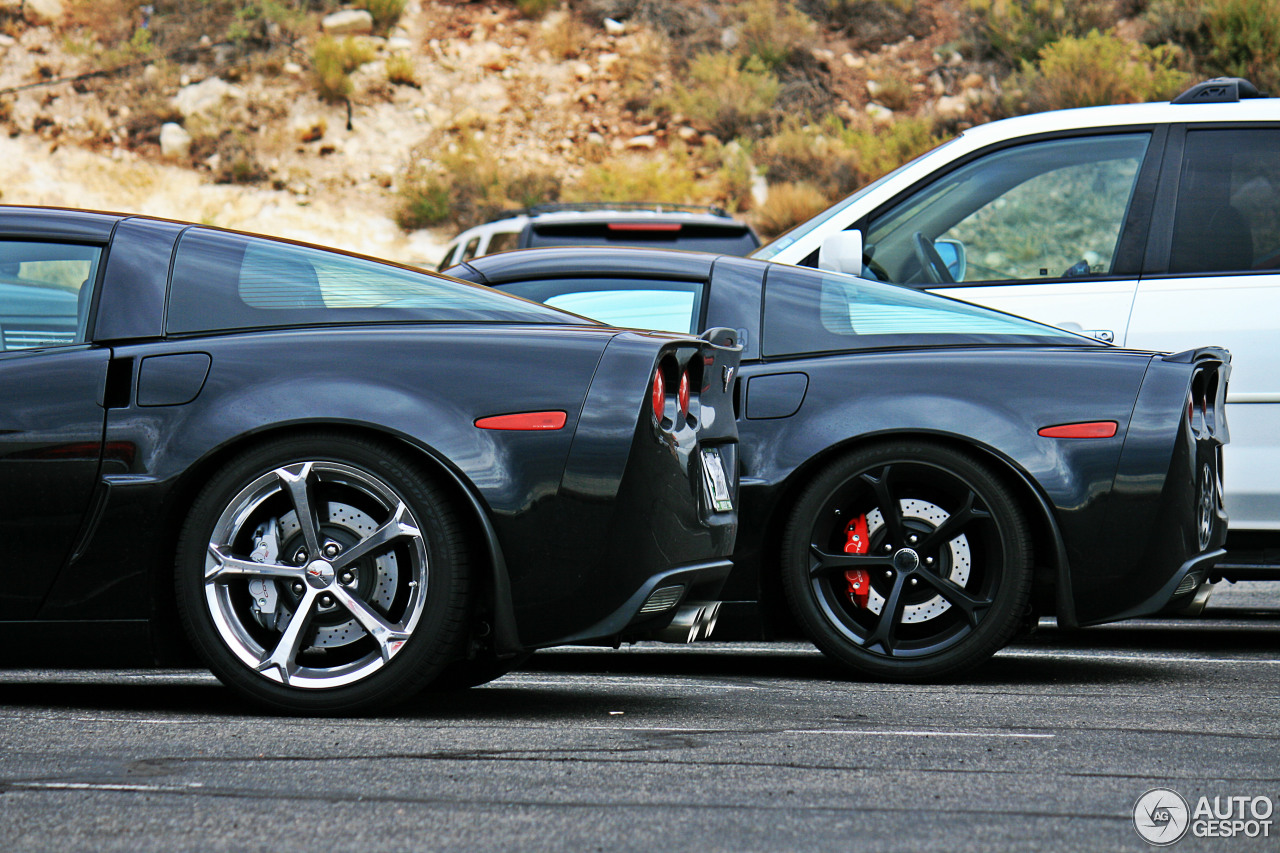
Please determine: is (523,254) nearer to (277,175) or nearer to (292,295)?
(292,295)

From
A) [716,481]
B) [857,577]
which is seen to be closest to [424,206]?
[857,577]

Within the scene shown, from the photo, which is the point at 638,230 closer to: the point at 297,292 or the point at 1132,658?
the point at 1132,658

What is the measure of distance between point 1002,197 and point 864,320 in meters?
1.82

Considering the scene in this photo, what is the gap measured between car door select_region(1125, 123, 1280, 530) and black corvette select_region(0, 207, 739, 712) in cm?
276

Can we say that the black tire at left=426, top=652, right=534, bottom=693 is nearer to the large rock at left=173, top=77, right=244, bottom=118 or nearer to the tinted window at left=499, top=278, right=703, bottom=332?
the tinted window at left=499, top=278, right=703, bottom=332

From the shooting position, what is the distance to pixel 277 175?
26.8 meters

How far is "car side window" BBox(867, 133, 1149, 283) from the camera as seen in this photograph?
6.75 meters

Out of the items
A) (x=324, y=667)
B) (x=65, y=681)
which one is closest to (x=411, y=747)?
(x=324, y=667)

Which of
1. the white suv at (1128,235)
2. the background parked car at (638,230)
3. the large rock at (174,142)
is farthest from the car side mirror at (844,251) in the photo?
the large rock at (174,142)

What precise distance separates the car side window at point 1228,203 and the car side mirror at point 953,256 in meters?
0.84

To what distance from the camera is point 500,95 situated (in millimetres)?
28969

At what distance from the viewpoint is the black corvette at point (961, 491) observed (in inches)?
197

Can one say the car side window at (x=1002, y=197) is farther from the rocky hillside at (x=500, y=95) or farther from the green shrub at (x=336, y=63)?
the green shrub at (x=336, y=63)

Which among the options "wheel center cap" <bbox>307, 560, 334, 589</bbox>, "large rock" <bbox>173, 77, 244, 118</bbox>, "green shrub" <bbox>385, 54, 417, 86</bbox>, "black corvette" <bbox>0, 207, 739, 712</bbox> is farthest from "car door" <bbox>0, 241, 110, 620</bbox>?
"green shrub" <bbox>385, 54, 417, 86</bbox>
